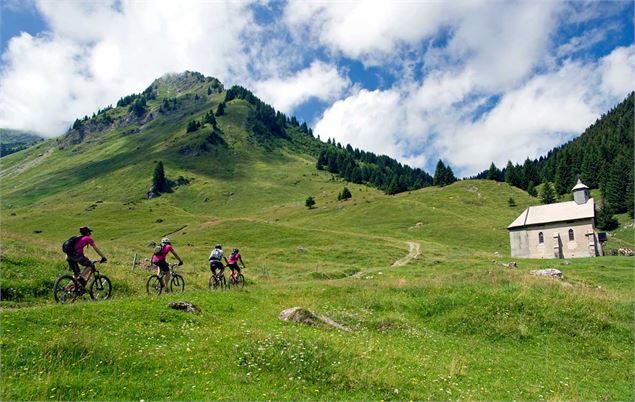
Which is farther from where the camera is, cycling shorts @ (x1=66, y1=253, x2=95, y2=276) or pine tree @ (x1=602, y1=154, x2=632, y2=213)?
pine tree @ (x1=602, y1=154, x2=632, y2=213)

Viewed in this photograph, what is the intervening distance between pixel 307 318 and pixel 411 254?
53.6 meters

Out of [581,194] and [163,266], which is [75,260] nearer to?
[163,266]

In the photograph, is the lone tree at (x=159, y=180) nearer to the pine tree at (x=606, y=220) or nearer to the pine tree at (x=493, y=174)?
the pine tree at (x=493, y=174)

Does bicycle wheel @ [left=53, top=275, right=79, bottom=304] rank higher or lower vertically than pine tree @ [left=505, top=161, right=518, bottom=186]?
lower

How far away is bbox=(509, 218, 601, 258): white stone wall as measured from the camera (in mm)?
76312

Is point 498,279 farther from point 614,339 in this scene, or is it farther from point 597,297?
point 614,339

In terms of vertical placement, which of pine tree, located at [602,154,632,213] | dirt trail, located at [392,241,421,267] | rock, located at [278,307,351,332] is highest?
pine tree, located at [602,154,632,213]

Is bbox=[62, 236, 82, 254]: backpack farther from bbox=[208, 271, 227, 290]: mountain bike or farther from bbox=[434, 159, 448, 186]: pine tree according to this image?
bbox=[434, 159, 448, 186]: pine tree

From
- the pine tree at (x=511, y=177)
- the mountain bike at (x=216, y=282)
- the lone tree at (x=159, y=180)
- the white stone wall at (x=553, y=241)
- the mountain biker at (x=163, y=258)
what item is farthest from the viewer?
the lone tree at (x=159, y=180)

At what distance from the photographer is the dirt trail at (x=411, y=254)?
5923 centimetres

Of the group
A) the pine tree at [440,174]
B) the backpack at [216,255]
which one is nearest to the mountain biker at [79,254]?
the backpack at [216,255]

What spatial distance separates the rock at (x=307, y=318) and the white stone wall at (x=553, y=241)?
7517 cm

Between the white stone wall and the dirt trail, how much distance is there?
20.9 m

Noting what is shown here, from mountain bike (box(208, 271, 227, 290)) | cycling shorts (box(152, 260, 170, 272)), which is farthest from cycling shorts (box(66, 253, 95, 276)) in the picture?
mountain bike (box(208, 271, 227, 290))
